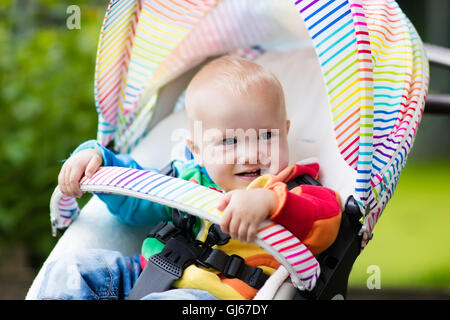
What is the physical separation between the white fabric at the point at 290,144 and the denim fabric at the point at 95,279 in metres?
0.05

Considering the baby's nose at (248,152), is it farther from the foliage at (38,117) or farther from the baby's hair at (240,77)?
the foliage at (38,117)

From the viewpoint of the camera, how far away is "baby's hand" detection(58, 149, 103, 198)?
46.3 inches

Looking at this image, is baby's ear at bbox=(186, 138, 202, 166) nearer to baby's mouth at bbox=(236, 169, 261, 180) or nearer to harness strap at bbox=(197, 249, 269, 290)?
baby's mouth at bbox=(236, 169, 261, 180)

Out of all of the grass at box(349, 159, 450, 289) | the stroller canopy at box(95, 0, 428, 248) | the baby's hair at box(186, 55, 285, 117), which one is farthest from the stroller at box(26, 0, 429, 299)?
the grass at box(349, 159, 450, 289)

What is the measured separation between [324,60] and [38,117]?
1687mm

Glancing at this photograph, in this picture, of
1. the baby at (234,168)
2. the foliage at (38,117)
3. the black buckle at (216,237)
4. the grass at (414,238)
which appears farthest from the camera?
the grass at (414,238)

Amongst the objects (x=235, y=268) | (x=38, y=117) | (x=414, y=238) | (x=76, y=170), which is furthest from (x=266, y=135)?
(x=414, y=238)

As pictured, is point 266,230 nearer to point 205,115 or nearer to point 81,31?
point 205,115

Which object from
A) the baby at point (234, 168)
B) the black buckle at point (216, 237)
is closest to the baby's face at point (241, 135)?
the baby at point (234, 168)

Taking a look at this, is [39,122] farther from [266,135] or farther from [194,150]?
[266,135]

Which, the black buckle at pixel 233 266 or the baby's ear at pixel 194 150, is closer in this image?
the black buckle at pixel 233 266

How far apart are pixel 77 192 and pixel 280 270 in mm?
460

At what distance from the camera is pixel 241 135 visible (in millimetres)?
1166

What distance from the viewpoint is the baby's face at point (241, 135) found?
3.82ft
